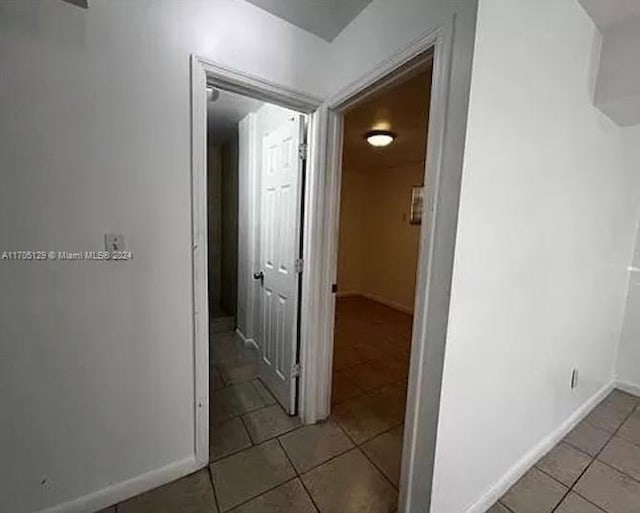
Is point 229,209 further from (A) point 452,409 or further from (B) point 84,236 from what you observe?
(A) point 452,409

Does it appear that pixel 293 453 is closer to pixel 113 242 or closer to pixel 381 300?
pixel 113 242

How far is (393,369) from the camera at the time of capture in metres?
2.83

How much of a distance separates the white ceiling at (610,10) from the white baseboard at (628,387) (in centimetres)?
267

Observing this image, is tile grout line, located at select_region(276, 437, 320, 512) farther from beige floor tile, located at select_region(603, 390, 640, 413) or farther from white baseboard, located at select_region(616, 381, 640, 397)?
white baseboard, located at select_region(616, 381, 640, 397)

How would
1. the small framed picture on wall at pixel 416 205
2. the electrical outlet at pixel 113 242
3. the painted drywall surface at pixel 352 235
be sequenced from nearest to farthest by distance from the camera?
the electrical outlet at pixel 113 242 → the small framed picture on wall at pixel 416 205 → the painted drywall surface at pixel 352 235

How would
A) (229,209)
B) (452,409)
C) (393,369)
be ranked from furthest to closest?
(229,209)
(393,369)
(452,409)

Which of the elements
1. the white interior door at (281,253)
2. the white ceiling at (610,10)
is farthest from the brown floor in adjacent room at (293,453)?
the white ceiling at (610,10)

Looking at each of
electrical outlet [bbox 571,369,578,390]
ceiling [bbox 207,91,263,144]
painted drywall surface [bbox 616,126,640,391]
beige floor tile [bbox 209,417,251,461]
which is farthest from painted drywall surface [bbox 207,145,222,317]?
painted drywall surface [bbox 616,126,640,391]

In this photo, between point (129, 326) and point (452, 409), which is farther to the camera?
point (129, 326)

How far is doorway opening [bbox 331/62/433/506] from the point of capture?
1990 mm

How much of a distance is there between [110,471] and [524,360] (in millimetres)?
2042

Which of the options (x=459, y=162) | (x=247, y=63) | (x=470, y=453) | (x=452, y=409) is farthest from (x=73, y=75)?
(x=470, y=453)

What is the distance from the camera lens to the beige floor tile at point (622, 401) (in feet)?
7.52

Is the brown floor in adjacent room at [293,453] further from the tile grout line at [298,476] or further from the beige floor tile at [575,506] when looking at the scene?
the beige floor tile at [575,506]
